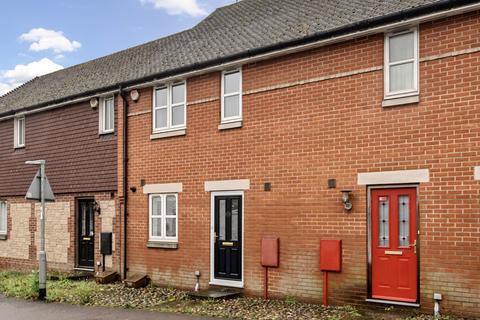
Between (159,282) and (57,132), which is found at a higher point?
(57,132)

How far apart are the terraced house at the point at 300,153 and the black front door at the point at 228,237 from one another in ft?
0.12

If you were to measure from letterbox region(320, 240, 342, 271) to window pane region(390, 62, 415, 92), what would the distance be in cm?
302

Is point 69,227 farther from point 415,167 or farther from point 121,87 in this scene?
point 415,167

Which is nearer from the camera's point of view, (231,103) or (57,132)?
(231,103)

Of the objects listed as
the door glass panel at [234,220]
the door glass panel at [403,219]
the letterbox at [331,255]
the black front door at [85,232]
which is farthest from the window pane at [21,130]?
the door glass panel at [403,219]

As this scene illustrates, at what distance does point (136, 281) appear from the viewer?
14.2m

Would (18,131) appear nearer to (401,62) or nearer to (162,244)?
(162,244)

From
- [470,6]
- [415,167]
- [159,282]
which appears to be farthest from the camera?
[159,282]

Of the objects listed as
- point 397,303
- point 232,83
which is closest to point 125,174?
point 232,83

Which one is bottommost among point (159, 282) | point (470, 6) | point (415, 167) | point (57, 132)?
point (159, 282)

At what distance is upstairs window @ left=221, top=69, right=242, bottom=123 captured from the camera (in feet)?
42.4

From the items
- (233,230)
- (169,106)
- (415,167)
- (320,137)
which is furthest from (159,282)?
(415,167)

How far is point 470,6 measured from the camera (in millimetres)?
9289

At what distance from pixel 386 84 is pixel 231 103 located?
3.94 meters
